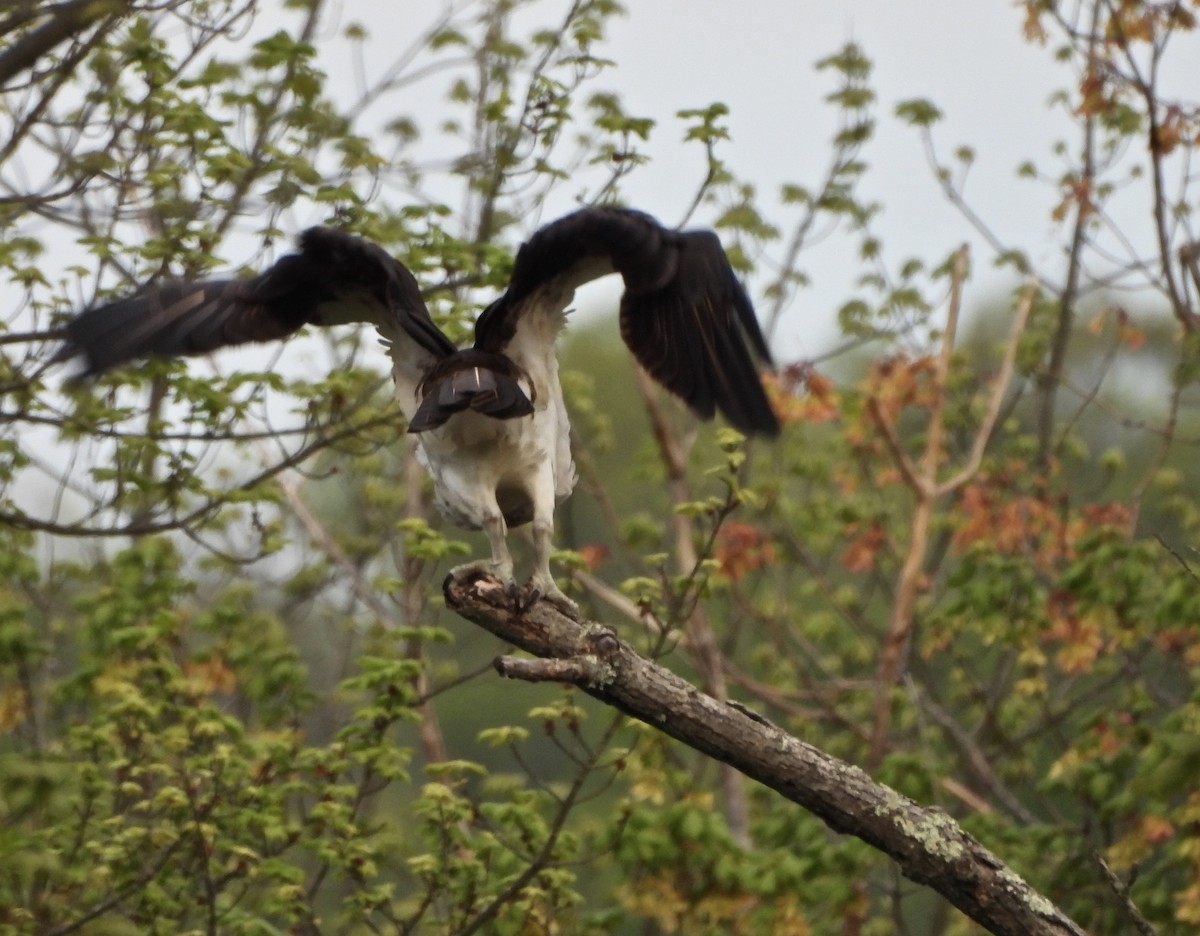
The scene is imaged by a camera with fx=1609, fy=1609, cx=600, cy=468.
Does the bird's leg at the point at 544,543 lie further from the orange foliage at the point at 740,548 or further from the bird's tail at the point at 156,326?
the orange foliage at the point at 740,548

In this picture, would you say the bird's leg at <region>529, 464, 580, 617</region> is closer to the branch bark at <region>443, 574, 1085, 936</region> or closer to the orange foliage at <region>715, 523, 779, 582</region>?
the branch bark at <region>443, 574, 1085, 936</region>

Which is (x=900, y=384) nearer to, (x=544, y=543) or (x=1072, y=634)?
(x=1072, y=634)

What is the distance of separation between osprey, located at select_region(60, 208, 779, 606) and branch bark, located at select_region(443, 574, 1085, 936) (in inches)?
23.9

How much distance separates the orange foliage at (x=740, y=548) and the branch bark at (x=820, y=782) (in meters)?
5.45

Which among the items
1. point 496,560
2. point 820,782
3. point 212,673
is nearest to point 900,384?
point 212,673

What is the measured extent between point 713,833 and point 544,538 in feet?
7.08

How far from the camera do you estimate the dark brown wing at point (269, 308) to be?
15.6ft

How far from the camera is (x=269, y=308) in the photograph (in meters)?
5.02

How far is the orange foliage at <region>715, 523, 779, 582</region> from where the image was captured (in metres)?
9.51

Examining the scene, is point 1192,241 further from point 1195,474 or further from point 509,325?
point 1195,474

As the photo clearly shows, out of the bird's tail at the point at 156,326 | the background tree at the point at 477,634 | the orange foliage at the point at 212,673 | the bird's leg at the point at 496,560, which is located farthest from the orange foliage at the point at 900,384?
the bird's tail at the point at 156,326

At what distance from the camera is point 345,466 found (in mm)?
8812

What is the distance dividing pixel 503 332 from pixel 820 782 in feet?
5.88

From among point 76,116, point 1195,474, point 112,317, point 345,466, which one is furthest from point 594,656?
point 1195,474
